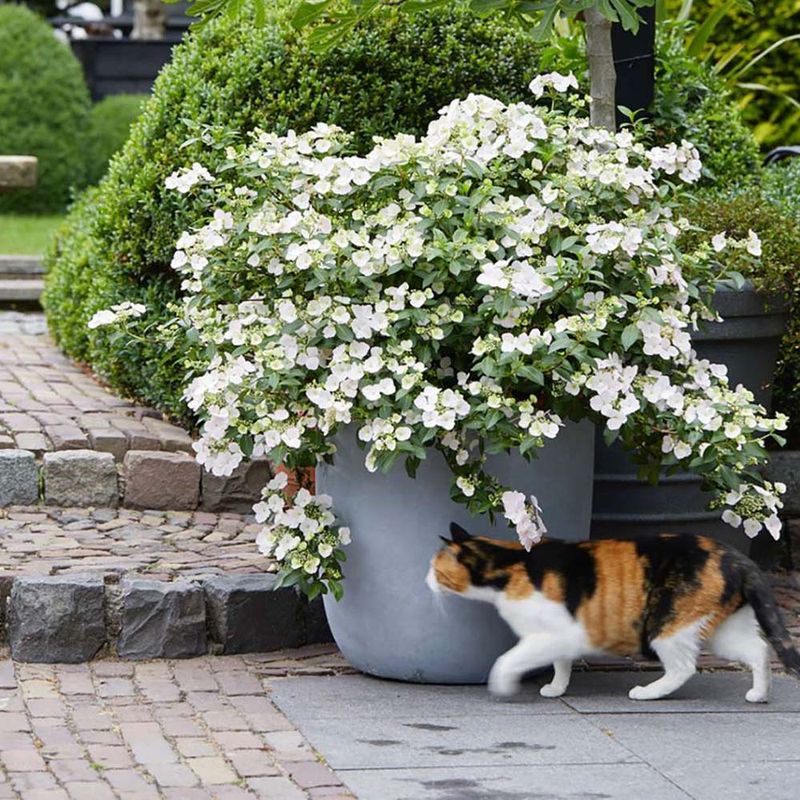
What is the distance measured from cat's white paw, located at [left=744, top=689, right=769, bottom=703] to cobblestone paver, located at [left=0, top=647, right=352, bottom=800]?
124 cm

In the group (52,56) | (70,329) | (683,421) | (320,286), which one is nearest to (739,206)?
(683,421)

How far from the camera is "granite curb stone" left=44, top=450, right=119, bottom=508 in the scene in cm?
613

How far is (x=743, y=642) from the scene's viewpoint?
470 cm

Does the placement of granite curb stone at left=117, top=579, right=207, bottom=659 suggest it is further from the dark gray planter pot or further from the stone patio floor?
the dark gray planter pot

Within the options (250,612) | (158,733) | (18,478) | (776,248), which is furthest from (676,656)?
(18,478)

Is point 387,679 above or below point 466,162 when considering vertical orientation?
below

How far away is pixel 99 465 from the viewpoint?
616 centimetres

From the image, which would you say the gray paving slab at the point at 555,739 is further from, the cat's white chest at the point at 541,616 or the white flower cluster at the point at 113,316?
the white flower cluster at the point at 113,316

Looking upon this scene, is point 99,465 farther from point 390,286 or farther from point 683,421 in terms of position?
point 683,421

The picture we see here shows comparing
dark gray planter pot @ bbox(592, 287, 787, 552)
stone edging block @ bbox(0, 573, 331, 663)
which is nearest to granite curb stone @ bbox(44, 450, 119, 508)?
stone edging block @ bbox(0, 573, 331, 663)

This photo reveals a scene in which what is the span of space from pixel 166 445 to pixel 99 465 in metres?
0.32

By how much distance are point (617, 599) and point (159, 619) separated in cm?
141

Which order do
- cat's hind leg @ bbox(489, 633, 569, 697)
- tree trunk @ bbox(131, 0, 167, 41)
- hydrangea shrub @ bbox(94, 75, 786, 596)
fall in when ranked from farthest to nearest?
1. tree trunk @ bbox(131, 0, 167, 41)
2. cat's hind leg @ bbox(489, 633, 569, 697)
3. hydrangea shrub @ bbox(94, 75, 786, 596)

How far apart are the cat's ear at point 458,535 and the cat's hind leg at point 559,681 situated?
47 cm
